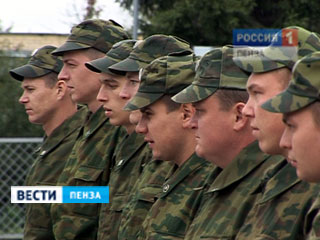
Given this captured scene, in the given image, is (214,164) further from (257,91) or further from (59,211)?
(59,211)

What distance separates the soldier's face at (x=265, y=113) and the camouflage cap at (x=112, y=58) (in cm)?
258

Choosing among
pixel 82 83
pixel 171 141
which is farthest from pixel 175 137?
pixel 82 83

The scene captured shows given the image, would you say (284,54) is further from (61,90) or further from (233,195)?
(61,90)

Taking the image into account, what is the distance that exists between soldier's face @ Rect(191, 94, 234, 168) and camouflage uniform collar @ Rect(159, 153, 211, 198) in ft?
1.66

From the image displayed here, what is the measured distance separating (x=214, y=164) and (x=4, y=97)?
678 centimetres

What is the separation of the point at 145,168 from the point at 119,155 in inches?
23.9

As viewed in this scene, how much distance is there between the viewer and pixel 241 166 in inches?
189

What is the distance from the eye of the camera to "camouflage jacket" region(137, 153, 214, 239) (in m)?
5.29

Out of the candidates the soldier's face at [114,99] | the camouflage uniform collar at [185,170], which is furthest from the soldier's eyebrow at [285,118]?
the soldier's face at [114,99]

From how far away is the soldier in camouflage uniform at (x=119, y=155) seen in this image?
6645 millimetres

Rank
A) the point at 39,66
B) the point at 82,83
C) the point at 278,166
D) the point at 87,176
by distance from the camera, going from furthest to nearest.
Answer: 1. the point at 39,66
2. the point at 82,83
3. the point at 87,176
4. the point at 278,166

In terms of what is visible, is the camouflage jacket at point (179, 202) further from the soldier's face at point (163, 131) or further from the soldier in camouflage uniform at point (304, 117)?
the soldier in camouflage uniform at point (304, 117)

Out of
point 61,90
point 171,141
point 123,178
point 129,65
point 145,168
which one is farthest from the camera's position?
point 61,90

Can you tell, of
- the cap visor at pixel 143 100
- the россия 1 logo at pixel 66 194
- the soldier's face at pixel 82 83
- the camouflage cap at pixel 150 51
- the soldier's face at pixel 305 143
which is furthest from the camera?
the soldier's face at pixel 82 83
